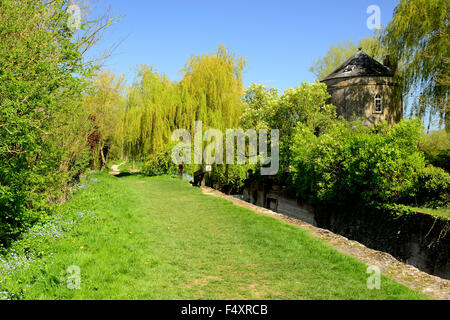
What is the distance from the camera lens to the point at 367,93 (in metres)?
27.2

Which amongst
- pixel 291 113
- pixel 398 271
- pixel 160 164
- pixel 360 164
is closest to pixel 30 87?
pixel 398 271

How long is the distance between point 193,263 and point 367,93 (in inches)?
937

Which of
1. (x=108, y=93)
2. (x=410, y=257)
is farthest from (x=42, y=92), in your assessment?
(x=108, y=93)

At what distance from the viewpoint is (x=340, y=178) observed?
661 inches

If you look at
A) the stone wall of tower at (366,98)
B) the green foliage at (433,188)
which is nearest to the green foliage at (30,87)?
the green foliage at (433,188)

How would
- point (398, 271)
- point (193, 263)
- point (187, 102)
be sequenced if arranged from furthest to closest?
1. point (187, 102)
2. point (193, 263)
3. point (398, 271)

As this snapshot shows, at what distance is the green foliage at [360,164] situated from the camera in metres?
14.1

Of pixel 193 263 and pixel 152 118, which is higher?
pixel 152 118

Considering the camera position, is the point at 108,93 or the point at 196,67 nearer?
the point at 196,67

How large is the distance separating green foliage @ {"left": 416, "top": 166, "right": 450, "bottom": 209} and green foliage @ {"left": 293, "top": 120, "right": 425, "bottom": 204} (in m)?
0.34

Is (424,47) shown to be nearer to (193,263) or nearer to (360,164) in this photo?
(360,164)

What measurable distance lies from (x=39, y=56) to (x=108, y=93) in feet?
77.2

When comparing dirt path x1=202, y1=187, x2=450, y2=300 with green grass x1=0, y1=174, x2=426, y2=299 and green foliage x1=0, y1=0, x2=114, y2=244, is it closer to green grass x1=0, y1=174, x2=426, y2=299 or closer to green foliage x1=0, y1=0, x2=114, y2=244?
green grass x1=0, y1=174, x2=426, y2=299
